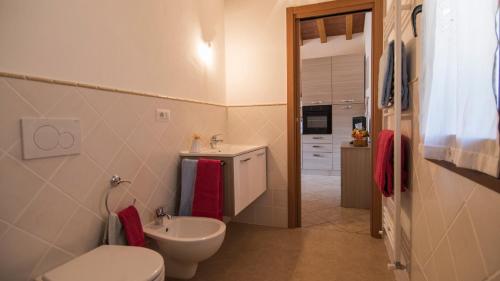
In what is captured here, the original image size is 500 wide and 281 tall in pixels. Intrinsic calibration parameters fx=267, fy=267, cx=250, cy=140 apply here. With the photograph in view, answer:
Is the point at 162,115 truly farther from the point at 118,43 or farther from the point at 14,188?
the point at 14,188

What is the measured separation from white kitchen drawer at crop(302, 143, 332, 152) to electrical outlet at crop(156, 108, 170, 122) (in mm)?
3958

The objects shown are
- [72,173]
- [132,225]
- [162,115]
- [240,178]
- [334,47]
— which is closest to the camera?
[72,173]

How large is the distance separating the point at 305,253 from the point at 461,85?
1893 mm

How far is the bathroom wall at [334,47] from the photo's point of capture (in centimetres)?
536

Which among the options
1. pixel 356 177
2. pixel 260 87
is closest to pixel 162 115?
pixel 260 87

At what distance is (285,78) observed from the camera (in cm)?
266

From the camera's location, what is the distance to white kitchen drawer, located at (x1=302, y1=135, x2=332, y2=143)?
533 centimetres

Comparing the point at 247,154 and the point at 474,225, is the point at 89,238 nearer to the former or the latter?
the point at 247,154

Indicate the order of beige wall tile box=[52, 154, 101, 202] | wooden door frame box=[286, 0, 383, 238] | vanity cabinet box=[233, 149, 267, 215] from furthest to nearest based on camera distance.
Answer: wooden door frame box=[286, 0, 383, 238] < vanity cabinet box=[233, 149, 267, 215] < beige wall tile box=[52, 154, 101, 202]

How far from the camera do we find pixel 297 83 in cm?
268

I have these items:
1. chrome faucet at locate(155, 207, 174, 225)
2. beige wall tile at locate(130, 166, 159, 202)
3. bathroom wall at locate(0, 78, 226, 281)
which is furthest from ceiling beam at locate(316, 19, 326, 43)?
chrome faucet at locate(155, 207, 174, 225)

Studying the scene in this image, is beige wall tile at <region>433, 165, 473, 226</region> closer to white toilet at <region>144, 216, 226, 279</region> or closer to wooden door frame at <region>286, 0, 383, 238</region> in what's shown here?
white toilet at <region>144, 216, 226, 279</region>

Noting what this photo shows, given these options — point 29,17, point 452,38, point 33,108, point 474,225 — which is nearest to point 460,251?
point 474,225

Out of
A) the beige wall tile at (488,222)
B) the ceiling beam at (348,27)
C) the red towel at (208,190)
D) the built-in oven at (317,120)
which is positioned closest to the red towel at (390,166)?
the beige wall tile at (488,222)
